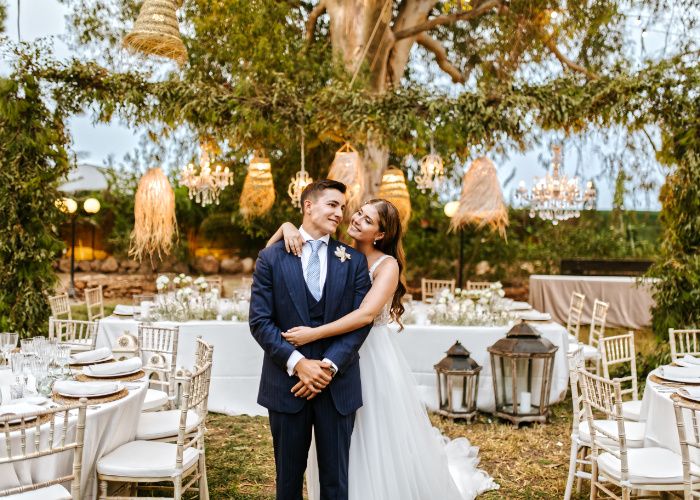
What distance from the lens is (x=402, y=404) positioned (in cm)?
335

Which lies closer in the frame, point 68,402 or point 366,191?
point 68,402

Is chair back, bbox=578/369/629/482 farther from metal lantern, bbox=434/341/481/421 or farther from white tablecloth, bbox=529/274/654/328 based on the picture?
white tablecloth, bbox=529/274/654/328

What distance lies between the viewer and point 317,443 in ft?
8.95

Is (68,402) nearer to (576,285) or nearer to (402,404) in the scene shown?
(402,404)

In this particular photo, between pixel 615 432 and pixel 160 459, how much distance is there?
2575 mm

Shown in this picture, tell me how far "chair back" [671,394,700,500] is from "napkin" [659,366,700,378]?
1.69 feet

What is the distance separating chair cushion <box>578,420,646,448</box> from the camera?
148 inches

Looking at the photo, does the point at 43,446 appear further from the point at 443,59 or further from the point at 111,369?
the point at 443,59

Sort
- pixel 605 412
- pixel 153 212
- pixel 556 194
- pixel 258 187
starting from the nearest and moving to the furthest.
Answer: pixel 605 412
pixel 153 212
pixel 258 187
pixel 556 194

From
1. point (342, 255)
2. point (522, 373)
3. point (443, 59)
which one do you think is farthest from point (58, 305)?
point (443, 59)

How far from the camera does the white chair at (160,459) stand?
3.18 m

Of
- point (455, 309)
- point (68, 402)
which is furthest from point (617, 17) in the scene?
point (68, 402)

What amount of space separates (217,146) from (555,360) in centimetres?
414

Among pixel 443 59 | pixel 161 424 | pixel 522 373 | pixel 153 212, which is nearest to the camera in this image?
pixel 161 424
